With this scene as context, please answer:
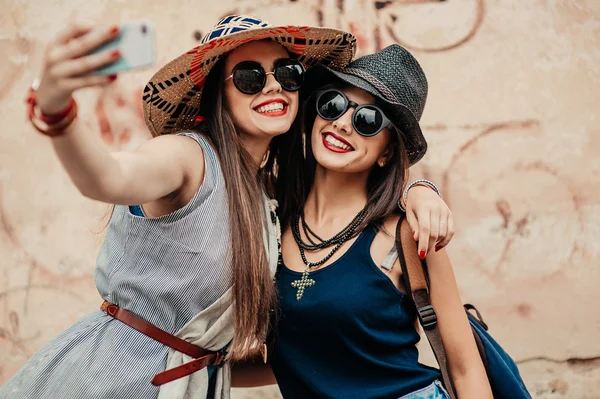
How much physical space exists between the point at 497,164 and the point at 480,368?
151 centimetres

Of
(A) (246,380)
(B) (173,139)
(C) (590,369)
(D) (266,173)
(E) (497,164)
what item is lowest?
(C) (590,369)

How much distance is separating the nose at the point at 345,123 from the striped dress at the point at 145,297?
1.74 ft

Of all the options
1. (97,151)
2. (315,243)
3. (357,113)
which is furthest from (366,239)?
(97,151)

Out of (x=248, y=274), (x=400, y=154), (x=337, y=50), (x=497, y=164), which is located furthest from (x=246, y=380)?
(x=497, y=164)

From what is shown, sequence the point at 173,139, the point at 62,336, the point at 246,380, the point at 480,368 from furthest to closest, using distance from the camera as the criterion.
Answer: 1. the point at 246,380
2. the point at 480,368
3. the point at 62,336
4. the point at 173,139

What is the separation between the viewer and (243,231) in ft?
7.54

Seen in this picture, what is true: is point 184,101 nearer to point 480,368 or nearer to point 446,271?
point 446,271

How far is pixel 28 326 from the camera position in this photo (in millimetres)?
3809

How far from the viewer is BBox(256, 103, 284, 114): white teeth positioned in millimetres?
2453

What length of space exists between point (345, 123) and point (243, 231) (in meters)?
0.57

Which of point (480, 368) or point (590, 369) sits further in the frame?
point (590, 369)

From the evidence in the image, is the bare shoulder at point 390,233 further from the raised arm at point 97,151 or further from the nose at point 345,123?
the raised arm at point 97,151

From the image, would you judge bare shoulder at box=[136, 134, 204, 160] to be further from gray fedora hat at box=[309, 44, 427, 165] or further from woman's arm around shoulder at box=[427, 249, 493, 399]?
woman's arm around shoulder at box=[427, 249, 493, 399]

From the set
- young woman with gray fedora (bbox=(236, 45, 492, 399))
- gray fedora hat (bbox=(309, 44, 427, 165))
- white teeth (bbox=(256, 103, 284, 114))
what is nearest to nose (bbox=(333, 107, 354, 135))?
young woman with gray fedora (bbox=(236, 45, 492, 399))
